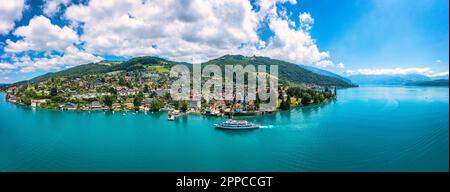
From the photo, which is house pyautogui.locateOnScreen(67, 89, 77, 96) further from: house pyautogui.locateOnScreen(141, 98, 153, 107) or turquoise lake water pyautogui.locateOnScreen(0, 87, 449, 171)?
turquoise lake water pyautogui.locateOnScreen(0, 87, 449, 171)

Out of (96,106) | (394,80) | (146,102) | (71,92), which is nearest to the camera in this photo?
(96,106)

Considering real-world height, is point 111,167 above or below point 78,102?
below

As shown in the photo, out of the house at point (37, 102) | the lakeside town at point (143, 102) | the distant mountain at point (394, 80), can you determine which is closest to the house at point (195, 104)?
the lakeside town at point (143, 102)

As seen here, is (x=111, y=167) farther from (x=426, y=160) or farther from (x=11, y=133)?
(x=426, y=160)

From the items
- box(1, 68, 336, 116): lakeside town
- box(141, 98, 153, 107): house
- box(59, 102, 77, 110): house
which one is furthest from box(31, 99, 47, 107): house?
box(141, 98, 153, 107): house

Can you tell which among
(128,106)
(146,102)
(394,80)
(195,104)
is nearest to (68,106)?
(128,106)

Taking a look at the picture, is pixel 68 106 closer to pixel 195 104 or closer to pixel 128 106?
pixel 128 106

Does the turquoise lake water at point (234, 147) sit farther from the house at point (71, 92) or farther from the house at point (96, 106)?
the house at point (71, 92)

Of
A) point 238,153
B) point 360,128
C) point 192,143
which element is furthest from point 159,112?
point 360,128
